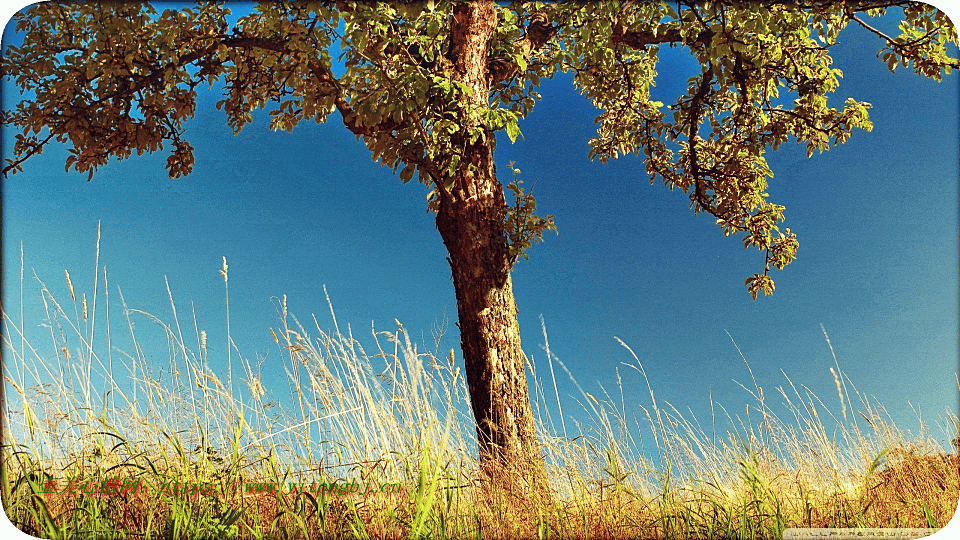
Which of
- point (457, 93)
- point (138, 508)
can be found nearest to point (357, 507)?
point (138, 508)

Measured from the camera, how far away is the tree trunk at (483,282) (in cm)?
339

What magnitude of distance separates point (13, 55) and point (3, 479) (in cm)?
197

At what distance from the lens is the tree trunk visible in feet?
11.1

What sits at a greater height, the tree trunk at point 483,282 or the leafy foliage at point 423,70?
the leafy foliage at point 423,70

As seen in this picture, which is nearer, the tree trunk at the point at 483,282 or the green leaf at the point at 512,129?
the green leaf at the point at 512,129

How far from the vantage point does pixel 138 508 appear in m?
2.18

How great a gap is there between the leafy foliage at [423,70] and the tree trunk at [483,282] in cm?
8

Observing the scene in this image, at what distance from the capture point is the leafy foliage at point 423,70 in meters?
3.07

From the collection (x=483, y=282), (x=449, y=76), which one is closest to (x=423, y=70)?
(x=449, y=76)

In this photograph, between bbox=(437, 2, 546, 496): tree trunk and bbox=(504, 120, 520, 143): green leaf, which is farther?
bbox=(437, 2, 546, 496): tree trunk

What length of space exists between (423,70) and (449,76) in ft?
1.08

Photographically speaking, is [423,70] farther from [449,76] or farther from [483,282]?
[483,282]

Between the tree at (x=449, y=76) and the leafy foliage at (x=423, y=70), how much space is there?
0.5 inches

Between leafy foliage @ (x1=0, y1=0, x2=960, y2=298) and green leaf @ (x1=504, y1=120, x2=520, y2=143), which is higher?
leafy foliage @ (x1=0, y1=0, x2=960, y2=298)
